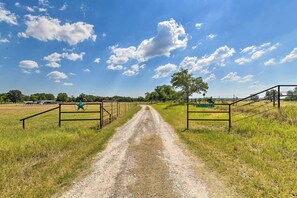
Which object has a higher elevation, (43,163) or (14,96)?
(14,96)

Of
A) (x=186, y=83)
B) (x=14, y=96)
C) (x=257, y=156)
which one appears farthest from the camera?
(x=14, y=96)

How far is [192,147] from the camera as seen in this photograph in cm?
673

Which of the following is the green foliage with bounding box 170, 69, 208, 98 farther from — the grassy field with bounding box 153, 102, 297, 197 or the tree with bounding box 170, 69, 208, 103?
the grassy field with bounding box 153, 102, 297, 197

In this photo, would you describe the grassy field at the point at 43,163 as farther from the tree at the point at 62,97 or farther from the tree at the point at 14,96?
the tree at the point at 14,96

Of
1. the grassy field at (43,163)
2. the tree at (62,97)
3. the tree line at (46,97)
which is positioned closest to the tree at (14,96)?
the tree line at (46,97)

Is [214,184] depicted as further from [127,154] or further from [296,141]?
[296,141]

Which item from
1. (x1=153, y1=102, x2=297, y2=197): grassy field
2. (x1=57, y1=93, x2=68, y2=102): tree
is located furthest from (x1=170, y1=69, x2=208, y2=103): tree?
(x1=57, y1=93, x2=68, y2=102): tree

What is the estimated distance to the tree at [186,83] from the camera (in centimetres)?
5294

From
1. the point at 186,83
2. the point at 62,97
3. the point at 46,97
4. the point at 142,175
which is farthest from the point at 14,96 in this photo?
the point at 142,175

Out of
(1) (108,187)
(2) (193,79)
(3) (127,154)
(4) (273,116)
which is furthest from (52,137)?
(2) (193,79)

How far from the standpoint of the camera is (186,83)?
5306 cm

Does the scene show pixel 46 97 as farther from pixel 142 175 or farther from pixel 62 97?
pixel 142 175

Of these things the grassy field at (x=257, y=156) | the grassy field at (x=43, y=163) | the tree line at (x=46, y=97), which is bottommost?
the grassy field at (x=43, y=163)

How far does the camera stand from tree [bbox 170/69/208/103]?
5294 centimetres
